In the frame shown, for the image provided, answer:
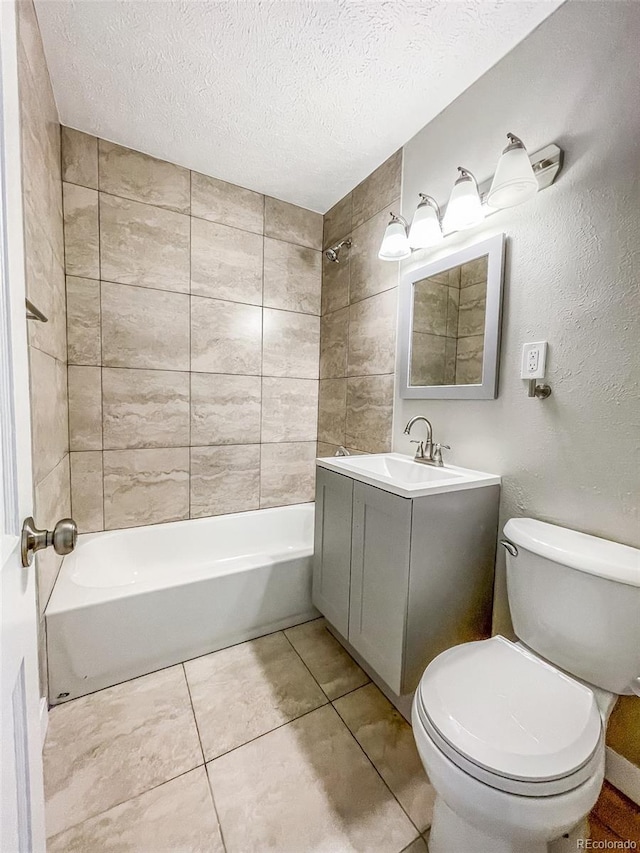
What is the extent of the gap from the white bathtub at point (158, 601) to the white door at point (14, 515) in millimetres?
910

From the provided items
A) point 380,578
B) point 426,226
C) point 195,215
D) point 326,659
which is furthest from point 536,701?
point 195,215

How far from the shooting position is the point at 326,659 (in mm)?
1602

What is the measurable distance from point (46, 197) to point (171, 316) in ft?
2.41

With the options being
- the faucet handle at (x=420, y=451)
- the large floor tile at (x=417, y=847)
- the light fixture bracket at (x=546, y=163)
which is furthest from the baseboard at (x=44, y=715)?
the light fixture bracket at (x=546, y=163)

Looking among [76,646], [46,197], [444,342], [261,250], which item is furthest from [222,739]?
[261,250]

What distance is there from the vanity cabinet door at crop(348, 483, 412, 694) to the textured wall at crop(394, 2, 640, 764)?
47cm

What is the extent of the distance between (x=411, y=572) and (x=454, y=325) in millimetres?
1060

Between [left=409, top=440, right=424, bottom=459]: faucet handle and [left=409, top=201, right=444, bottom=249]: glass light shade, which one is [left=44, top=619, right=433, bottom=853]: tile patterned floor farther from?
[left=409, top=201, right=444, bottom=249]: glass light shade

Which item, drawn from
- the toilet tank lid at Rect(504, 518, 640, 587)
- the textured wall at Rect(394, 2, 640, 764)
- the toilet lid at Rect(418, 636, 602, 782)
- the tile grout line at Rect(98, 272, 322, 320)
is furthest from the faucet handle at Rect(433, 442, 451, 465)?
the tile grout line at Rect(98, 272, 322, 320)

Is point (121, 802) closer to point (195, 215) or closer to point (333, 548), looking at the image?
point (333, 548)

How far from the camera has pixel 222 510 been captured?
2.28 meters

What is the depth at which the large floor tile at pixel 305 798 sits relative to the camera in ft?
3.13

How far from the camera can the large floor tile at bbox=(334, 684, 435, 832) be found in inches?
41.6

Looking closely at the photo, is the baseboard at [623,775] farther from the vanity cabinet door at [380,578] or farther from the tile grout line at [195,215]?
the tile grout line at [195,215]
